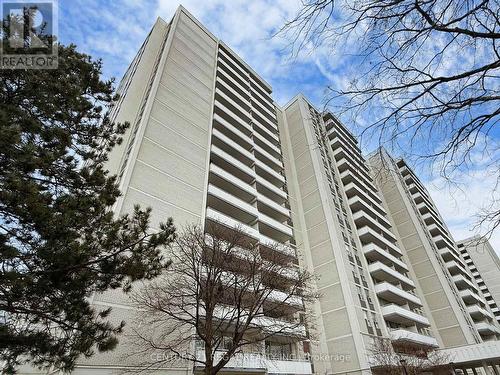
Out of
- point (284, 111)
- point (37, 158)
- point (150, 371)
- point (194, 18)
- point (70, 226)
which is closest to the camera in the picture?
point (37, 158)

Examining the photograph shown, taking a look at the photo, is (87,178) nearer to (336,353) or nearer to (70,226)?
(70,226)

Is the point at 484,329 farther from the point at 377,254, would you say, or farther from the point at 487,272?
the point at 487,272

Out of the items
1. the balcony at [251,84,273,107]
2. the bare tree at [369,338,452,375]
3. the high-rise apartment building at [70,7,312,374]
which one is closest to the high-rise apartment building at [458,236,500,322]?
the bare tree at [369,338,452,375]

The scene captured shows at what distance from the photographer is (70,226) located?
6094 millimetres

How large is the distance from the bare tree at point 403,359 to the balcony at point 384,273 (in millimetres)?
6673

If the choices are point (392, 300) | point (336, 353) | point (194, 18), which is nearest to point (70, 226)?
point (336, 353)

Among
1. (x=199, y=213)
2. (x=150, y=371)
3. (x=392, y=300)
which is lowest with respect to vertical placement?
(x=150, y=371)

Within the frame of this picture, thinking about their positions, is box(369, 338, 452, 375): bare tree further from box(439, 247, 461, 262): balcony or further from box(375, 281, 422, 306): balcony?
box(439, 247, 461, 262): balcony

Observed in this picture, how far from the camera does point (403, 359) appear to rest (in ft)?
63.2

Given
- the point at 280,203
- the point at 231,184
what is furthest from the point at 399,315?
the point at 231,184

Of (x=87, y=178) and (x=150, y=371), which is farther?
(x=150, y=371)

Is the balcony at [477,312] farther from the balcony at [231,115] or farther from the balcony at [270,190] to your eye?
the balcony at [231,115]

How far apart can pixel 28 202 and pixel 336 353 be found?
23373mm

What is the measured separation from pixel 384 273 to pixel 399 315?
4713 mm
